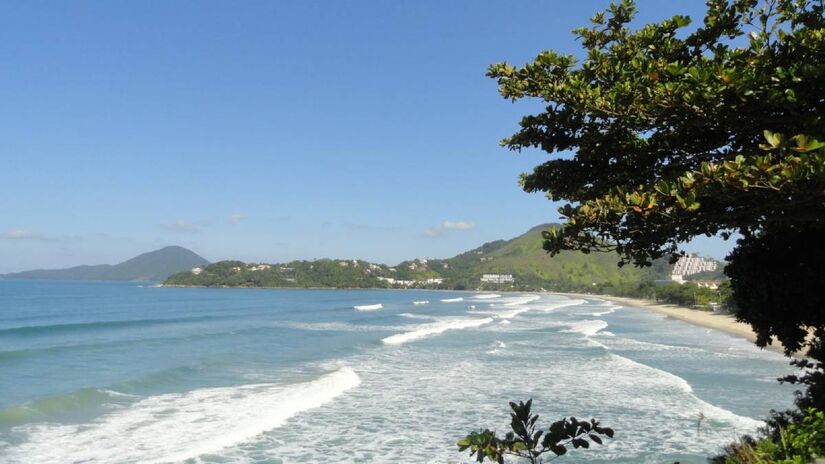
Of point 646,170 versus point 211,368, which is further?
point 211,368

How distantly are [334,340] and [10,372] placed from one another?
16811mm

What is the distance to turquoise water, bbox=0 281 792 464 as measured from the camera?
12.2 metres

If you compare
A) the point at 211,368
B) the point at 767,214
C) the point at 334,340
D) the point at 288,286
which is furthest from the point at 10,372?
the point at 288,286

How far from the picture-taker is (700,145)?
5.64m

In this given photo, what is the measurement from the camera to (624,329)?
4456 cm

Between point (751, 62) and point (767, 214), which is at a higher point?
point (751, 62)

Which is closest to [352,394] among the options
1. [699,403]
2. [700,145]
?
[699,403]

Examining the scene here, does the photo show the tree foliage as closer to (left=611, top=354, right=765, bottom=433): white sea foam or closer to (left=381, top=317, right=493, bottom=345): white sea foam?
(left=611, top=354, right=765, bottom=433): white sea foam

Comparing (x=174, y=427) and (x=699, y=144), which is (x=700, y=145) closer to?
(x=699, y=144)

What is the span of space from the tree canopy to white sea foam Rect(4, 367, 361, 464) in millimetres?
10076

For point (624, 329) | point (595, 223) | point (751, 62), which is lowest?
point (624, 329)

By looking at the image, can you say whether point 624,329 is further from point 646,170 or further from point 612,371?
point 646,170

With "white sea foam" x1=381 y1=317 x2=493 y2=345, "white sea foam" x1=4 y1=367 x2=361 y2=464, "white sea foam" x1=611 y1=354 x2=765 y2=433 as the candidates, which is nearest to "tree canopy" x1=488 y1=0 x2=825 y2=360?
"white sea foam" x1=611 y1=354 x2=765 y2=433

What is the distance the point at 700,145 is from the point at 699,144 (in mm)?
14
